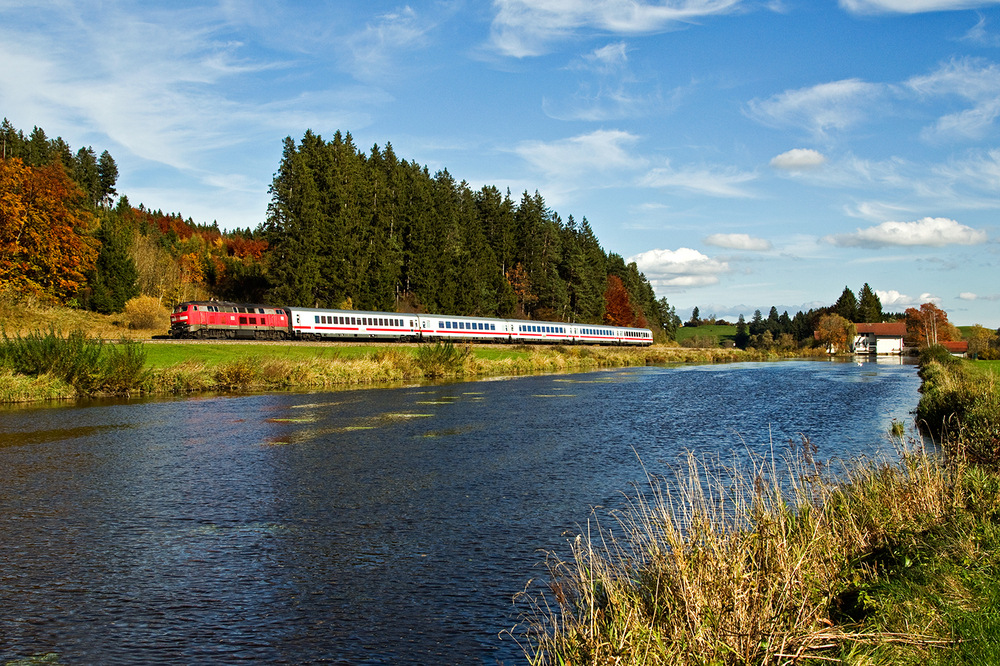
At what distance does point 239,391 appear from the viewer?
119ft

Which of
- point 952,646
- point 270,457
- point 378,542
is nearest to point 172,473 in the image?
point 270,457

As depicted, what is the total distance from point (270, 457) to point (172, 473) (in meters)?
2.49

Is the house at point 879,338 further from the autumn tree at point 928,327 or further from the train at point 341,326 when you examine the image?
the train at point 341,326

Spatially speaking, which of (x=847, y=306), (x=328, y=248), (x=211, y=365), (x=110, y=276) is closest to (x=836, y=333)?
Answer: (x=847, y=306)

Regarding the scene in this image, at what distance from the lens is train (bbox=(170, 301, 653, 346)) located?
4984 centimetres

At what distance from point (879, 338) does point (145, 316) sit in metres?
143

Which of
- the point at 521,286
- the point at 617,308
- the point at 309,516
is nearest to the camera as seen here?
the point at 309,516

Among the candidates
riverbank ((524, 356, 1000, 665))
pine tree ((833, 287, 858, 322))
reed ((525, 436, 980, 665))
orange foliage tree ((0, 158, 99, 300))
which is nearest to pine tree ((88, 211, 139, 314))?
orange foliage tree ((0, 158, 99, 300))

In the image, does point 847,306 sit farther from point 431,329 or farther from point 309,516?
point 309,516

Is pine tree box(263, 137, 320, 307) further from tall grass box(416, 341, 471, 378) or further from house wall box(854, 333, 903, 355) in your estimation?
house wall box(854, 333, 903, 355)

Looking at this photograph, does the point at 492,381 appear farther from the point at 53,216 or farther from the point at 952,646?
the point at 952,646

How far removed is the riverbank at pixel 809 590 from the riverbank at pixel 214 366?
29972mm

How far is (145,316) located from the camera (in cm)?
6134

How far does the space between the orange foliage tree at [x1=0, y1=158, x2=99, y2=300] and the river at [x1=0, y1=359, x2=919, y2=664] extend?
28821 millimetres
